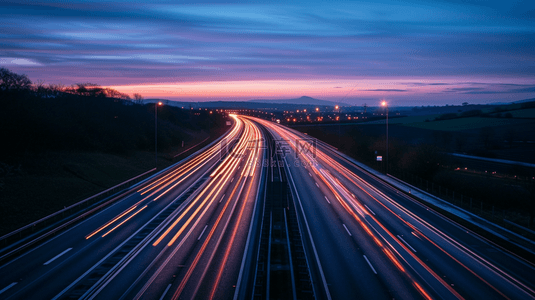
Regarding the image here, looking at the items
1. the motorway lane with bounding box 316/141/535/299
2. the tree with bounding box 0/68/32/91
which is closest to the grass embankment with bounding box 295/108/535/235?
the motorway lane with bounding box 316/141/535/299

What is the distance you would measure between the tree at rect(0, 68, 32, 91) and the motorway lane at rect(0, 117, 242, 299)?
70.6 ft

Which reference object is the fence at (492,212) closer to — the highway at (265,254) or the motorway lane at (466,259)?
the motorway lane at (466,259)

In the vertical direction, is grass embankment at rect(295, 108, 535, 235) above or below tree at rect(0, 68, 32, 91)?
below

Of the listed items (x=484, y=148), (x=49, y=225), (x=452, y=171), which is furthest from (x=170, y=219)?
(x=484, y=148)

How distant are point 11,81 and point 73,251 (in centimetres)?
3145

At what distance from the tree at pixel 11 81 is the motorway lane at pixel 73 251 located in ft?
70.6

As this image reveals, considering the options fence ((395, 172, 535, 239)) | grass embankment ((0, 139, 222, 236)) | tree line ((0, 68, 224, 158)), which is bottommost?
fence ((395, 172, 535, 239))

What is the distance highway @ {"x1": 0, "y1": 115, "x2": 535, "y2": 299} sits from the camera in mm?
12594

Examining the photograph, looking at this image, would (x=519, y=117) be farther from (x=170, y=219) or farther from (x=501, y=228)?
(x=170, y=219)

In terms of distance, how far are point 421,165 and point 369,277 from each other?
29.4 meters

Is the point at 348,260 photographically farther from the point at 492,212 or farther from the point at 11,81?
the point at 11,81

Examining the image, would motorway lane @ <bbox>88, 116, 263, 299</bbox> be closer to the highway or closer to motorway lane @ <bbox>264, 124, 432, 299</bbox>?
the highway

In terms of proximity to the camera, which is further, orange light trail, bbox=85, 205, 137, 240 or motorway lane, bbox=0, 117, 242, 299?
orange light trail, bbox=85, 205, 137, 240

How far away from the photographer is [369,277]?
44.4 ft
